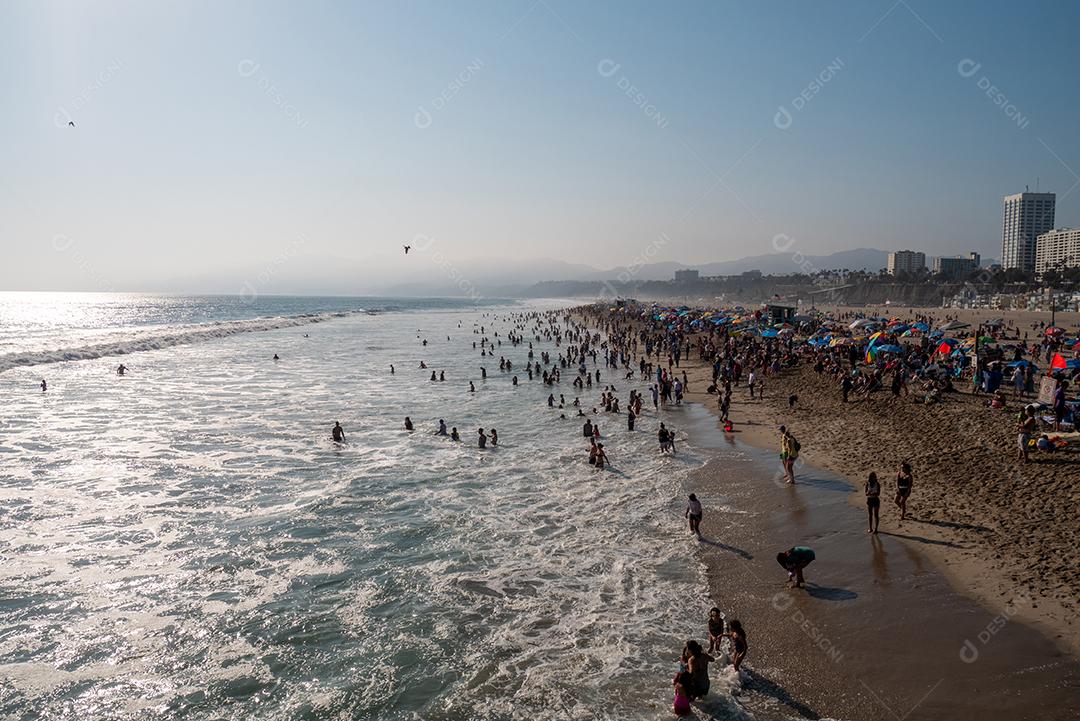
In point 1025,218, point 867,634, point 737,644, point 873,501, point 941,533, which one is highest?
point 1025,218

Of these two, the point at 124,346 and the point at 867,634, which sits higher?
the point at 124,346

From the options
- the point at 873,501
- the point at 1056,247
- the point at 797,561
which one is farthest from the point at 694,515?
the point at 1056,247

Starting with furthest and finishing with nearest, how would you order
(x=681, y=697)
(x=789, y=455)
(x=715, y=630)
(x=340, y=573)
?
(x=789, y=455), (x=340, y=573), (x=715, y=630), (x=681, y=697)

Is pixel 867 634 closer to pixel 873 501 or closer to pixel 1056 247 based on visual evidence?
pixel 873 501

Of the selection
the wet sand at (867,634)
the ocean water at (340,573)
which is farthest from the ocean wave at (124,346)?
the wet sand at (867,634)

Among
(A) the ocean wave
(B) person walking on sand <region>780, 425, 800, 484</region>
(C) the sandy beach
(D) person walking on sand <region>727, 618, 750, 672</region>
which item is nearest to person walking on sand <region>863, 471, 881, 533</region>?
(C) the sandy beach

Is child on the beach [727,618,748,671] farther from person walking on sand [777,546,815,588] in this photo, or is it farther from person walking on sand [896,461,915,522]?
person walking on sand [896,461,915,522]
